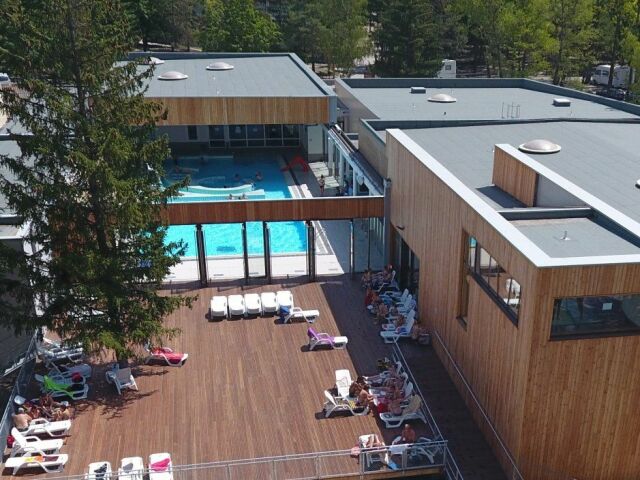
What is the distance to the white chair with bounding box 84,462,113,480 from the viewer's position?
1383cm

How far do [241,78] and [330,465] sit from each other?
28677mm

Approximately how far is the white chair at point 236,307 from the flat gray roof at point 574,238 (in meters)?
9.65

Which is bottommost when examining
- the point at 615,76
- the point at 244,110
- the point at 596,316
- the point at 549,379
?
the point at 549,379

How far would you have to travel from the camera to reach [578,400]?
13234 mm

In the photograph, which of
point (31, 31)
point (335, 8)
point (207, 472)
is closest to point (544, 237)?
point (207, 472)

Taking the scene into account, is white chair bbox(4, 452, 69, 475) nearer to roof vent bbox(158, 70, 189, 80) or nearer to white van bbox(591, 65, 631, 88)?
roof vent bbox(158, 70, 189, 80)

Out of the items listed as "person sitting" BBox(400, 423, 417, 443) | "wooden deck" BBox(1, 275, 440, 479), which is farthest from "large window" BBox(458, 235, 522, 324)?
"wooden deck" BBox(1, 275, 440, 479)

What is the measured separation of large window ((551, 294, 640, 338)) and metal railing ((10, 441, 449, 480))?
3682mm

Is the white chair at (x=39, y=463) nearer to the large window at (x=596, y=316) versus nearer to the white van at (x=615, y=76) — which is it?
the large window at (x=596, y=316)

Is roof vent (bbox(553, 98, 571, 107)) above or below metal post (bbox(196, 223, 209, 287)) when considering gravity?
above

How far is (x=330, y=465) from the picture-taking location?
14.5m

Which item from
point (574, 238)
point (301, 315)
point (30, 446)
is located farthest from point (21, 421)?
point (574, 238)

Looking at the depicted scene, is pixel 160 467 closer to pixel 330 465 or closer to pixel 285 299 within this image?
pixel 330 465

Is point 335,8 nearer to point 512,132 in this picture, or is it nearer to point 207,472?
point 512,132
